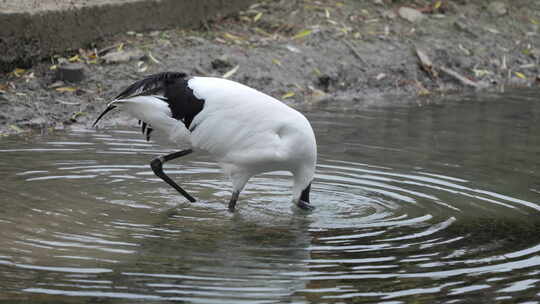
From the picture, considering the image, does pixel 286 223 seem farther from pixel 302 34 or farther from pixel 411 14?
pixel 411 14

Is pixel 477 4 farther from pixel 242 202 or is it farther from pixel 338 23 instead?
pixel 242 202

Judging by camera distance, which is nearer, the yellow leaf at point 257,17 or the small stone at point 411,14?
the yellow leaf at point 257,17

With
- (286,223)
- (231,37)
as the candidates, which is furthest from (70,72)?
(286,223)

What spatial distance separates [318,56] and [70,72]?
3106mm

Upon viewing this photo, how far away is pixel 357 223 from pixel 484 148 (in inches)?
109

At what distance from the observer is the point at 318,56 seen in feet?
36.3

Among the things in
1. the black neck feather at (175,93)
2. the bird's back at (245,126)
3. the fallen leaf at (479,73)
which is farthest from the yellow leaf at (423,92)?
the black neck feather at (175,93)

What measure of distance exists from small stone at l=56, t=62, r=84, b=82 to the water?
98cm

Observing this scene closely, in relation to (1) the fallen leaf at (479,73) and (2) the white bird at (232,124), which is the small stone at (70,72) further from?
(1) the fallen leaf at (479,73)

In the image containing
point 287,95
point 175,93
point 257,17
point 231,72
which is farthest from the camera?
point 257,17

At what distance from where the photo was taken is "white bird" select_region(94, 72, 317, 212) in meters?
6.29

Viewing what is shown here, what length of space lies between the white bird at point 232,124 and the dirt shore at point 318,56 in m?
2.43

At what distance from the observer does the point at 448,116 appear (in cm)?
1005

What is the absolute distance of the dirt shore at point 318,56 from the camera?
9.32 meters
